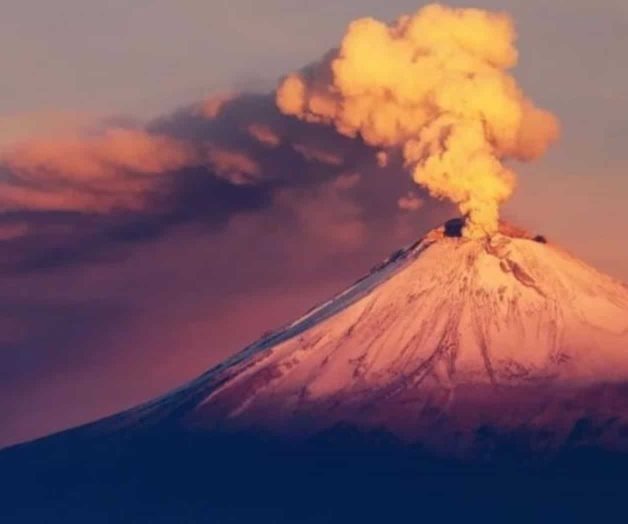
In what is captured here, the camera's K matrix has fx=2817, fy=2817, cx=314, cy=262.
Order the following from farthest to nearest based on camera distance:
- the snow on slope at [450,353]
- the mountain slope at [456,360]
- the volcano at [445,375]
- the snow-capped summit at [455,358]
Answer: the snow on slope at [450,353]
the snow-capped summit at [455,358]
the mountain slope at [456,360]
the volcano at [445,375]

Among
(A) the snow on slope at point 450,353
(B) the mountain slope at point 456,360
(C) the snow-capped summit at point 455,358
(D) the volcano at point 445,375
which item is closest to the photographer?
(D) the volcano at point 445,375

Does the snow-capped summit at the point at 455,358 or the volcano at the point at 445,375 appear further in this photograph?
the snow-capped summit at the point at 455,358

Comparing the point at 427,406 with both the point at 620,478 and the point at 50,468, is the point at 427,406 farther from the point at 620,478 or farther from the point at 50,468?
the point at 50,468

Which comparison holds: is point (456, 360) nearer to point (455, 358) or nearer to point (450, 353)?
point (455, 358)

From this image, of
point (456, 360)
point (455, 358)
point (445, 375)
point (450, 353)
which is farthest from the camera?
point (450, 353)

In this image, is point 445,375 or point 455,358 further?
point 455,358

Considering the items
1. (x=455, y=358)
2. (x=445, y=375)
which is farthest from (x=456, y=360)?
(x=445, y=375)

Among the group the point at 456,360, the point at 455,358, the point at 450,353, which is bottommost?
the point at 456,360
